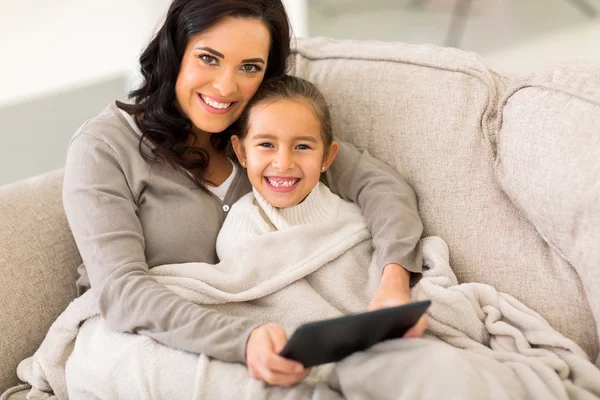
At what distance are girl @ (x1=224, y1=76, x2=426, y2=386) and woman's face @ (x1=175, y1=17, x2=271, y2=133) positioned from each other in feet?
0.15

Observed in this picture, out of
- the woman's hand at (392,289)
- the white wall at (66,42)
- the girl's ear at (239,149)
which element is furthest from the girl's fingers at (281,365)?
the white wall at (66,42)

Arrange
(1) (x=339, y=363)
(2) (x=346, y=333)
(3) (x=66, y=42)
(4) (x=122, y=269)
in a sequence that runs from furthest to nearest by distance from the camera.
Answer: (3) (x=66, y=42) → (4) (x=122, y=269) → (1) (x=339, y=363) → (2) (x=346, y=333)

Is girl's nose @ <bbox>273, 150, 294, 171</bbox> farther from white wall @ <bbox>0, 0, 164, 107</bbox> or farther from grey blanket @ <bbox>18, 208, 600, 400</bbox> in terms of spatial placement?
white wall @ <bbox>0, 0, 164, 107</bbox>

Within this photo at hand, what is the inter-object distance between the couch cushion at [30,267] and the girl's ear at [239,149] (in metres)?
0.44

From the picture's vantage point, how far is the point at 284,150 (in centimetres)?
141

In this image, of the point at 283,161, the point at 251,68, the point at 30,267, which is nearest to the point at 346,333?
the point at 283,161

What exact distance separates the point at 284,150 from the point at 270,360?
48 cm

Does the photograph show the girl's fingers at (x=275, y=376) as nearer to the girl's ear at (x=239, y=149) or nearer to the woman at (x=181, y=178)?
the woman at (x=181, y=178)

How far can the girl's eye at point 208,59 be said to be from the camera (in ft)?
4.64

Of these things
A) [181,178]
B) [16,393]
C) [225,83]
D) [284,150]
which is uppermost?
[225,83]

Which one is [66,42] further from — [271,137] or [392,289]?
[392,289]

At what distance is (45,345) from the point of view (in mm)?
1363

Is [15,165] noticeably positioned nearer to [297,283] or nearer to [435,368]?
[297,283]

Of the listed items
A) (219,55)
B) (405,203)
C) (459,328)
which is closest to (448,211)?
(405,203)
